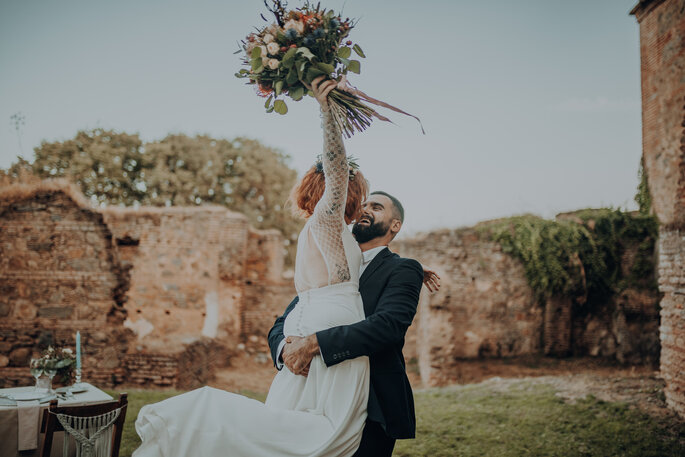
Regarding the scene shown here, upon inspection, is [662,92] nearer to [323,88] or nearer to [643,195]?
[643,195]

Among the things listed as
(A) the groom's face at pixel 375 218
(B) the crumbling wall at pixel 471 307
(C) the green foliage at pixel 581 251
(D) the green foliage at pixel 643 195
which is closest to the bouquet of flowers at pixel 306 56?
(A) the groom's face at pixel 375 218

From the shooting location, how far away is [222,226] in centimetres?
1282

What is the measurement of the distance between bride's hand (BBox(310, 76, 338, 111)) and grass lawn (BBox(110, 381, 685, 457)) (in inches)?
181

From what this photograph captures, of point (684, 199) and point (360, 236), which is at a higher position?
point (684, 199)

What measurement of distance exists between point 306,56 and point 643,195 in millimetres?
13865

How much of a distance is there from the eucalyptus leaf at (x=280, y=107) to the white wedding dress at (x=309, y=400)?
0.43m

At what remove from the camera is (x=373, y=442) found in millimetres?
2746

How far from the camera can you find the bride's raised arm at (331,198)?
2635 mm

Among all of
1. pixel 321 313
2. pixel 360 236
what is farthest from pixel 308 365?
pixel 360 236

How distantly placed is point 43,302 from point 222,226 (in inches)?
168

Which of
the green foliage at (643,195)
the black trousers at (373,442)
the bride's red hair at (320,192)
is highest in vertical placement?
the green foliage at (643,195)

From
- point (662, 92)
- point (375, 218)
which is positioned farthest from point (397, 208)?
point (662, 92)

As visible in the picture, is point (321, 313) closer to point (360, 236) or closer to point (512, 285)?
point (360, 236)

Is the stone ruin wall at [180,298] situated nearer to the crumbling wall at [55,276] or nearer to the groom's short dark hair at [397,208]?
the crumbling wall at [55,276]
